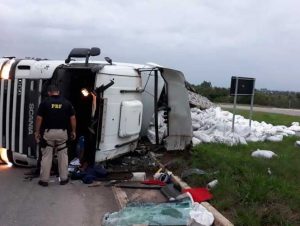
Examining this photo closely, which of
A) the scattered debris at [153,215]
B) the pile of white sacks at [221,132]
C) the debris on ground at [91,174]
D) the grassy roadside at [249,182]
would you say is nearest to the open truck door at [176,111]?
the grassy roadside at [249,182]

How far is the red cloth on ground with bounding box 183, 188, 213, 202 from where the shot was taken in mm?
7226

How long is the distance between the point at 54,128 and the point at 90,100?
173 centimetres

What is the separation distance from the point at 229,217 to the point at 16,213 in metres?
2.90

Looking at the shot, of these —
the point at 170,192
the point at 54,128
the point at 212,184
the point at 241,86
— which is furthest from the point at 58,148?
the point at 241,86

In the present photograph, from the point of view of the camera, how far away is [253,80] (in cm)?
1339

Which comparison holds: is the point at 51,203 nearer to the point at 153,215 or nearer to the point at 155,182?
the point at 155,182

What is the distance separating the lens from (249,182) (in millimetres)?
7703

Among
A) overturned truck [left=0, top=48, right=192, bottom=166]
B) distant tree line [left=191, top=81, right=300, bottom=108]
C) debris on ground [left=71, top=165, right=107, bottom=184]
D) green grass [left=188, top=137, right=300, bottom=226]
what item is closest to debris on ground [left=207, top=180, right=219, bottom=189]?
green grass [left=188, top=137, right=300, bottom=226]

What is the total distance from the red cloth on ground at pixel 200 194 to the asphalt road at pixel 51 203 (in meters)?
1.16

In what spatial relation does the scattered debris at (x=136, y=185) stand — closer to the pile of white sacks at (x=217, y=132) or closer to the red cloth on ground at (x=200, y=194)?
the red cloth on ground at (x=200, y=194)

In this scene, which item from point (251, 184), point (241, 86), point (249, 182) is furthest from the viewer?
point (241, 86)

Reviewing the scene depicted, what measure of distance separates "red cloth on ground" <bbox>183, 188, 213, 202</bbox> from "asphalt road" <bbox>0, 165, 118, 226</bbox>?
1.16 m

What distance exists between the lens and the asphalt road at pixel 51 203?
659 centimetres

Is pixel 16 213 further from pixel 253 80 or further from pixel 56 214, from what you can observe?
pixel 253 80
